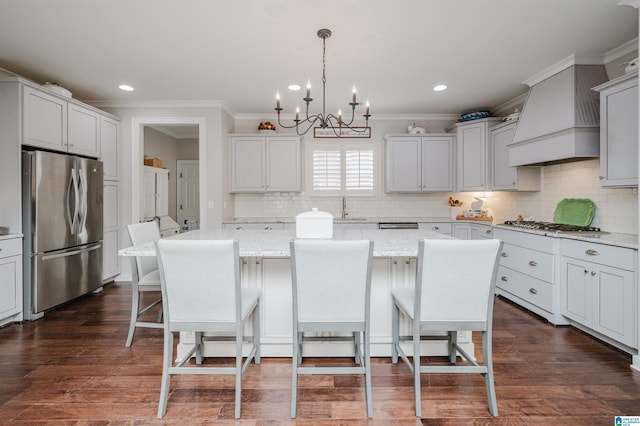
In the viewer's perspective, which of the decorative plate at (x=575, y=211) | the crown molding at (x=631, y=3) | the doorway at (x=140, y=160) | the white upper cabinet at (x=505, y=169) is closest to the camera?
the crown molding at (x=631, y=3)

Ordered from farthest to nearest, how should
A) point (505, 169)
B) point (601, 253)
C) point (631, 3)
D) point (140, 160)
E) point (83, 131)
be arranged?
point (140, 160) → point (505, 169) → point (83, 131) → point (601, 253) → point (631, 3)

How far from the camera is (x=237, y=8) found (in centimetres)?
237

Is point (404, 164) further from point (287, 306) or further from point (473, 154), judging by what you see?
point (287, 306)

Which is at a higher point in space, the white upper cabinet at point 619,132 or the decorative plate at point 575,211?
the white upper cabinet at point 619,132

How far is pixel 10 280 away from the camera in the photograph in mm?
3010

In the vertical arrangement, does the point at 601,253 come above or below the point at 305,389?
above

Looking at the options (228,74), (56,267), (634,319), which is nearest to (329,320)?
(634,319)

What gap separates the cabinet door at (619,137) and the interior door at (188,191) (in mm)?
6798

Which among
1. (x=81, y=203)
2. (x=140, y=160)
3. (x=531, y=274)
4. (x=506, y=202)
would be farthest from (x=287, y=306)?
(x=506, y=202)

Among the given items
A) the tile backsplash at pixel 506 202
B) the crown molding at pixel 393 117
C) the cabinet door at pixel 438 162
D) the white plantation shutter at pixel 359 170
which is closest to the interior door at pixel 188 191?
the tile backsplash at pixel 506 202

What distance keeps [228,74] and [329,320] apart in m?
2.95

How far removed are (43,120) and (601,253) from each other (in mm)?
5249

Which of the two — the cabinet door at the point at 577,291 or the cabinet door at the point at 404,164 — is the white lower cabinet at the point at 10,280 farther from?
the cabinet door at the point at 577,291

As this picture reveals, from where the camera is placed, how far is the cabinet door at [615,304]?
7.67 ft
